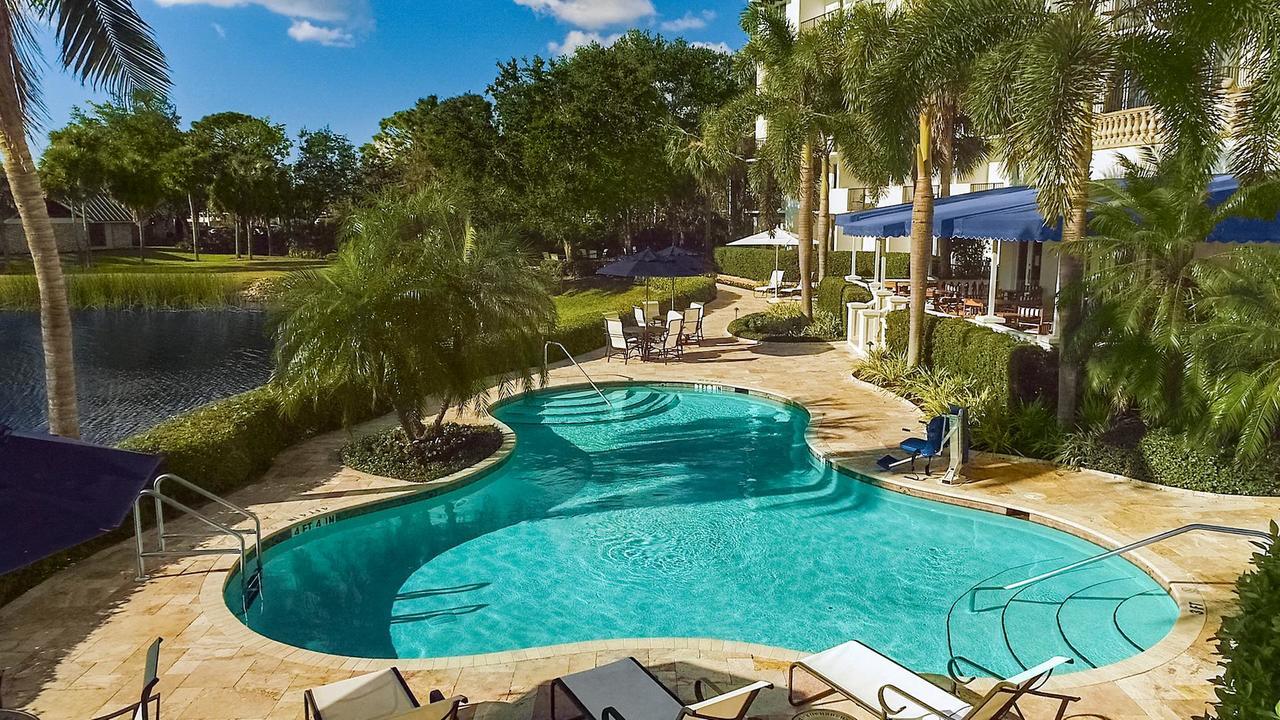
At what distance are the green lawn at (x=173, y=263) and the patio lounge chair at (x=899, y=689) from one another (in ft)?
154

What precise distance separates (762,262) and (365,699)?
133 ft

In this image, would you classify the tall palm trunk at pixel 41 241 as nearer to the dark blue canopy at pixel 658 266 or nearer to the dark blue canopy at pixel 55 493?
the dark blue canopy at pixel 55 493

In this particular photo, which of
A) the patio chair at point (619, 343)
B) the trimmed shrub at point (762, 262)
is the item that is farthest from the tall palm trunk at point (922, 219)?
the trimmed shrub at point (762, 262)

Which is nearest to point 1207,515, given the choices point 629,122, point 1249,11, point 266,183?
point 1249,11

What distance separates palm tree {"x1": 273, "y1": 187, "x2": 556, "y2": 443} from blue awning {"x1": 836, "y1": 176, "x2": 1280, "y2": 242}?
847 centimetres

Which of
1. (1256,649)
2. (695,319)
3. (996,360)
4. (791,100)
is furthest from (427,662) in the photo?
(791,100)

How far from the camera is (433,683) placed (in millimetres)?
7062

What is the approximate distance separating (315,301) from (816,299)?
67.3ft

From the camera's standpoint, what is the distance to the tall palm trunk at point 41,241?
10.3 meters

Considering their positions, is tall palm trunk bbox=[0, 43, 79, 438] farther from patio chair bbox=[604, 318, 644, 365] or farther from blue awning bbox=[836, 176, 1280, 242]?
blue awning bbox=[836, 176, 1280, 242]

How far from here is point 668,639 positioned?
7.93 m

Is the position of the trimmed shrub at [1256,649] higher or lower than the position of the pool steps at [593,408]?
higher

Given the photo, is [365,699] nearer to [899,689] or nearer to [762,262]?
[899,689]

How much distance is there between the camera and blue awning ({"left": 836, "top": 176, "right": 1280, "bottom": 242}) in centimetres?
1316
